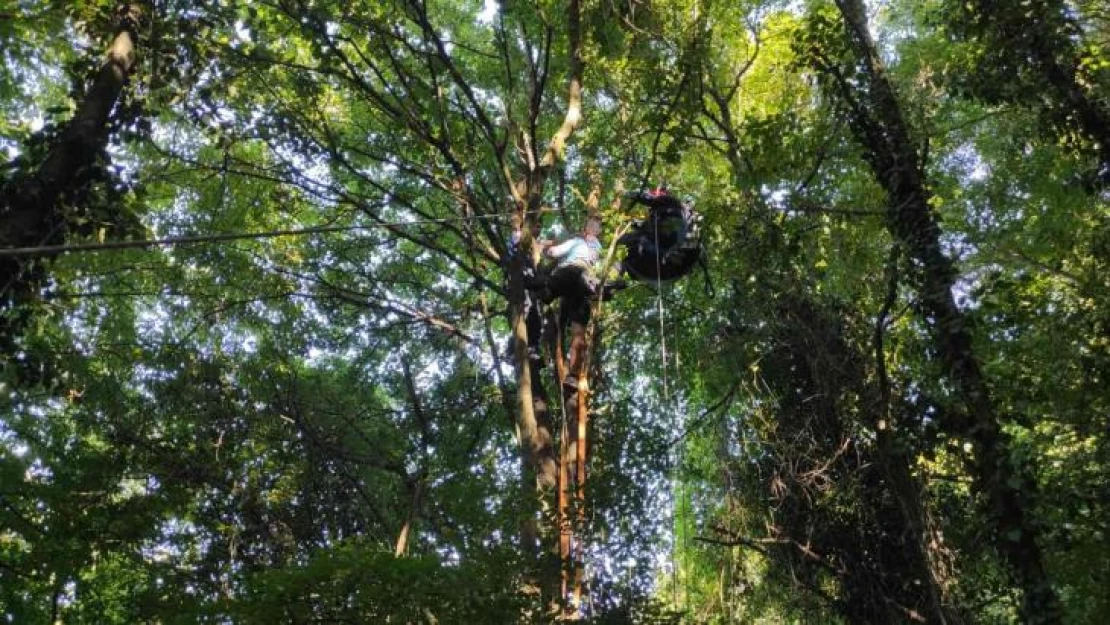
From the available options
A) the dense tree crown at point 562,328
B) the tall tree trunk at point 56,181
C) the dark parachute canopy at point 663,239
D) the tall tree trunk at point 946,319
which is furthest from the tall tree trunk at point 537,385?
the tall tree trunk at point 56,181

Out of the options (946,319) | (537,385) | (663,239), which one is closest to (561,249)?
(537,385)

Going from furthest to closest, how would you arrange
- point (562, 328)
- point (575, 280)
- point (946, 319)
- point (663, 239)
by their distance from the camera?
point (663, 239) < point (562, 328) < point (575, 280) < point (946, 319)

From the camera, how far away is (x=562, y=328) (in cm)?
558

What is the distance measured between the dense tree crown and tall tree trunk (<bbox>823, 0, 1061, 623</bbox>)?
2cm

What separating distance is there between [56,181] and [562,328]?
3126 millimetres

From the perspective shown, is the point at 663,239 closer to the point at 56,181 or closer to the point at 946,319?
the point at 946,319

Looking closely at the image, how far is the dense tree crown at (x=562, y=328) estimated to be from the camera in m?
4.41

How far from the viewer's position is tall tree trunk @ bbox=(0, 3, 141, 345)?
3.90m

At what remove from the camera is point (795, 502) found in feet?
19.8

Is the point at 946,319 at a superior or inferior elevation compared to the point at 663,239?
inferior

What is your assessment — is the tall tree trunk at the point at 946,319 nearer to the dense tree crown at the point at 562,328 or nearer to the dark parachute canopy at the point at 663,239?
the dense tree crown at the point at 562,328

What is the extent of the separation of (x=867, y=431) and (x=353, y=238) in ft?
18.0

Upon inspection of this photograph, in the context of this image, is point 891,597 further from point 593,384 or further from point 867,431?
point 593,384

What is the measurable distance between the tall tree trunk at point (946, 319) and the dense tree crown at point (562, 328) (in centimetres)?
2
